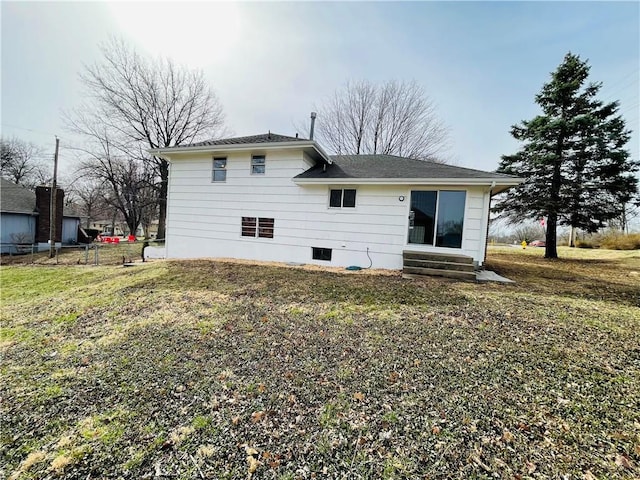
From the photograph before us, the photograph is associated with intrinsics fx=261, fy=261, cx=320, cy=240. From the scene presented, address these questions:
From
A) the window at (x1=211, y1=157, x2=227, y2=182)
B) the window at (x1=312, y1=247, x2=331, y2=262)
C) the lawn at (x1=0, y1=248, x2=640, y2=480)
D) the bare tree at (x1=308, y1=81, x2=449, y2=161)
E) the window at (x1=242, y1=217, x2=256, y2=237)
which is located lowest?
the lawn at (x1=0, y1=248, x2=640, y2=480)

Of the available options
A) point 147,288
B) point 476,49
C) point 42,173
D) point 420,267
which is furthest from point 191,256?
point 42,173

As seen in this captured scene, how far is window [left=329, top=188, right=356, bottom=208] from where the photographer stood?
9.05 meters

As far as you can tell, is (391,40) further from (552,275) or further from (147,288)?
(147,288)

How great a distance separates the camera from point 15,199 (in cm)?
1775

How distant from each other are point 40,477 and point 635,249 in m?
27.0

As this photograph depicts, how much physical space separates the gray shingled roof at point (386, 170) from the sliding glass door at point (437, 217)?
594 mm

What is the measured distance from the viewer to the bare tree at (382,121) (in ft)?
65.1

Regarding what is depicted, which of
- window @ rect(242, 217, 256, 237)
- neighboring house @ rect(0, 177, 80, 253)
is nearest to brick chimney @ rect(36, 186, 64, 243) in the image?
neighboring house @ rect(0, 177, 80, 253)

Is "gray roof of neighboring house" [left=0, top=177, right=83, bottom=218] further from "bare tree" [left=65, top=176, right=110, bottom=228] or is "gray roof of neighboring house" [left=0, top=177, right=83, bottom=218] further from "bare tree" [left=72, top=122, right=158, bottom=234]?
"bare tree" [left=65, top=176, right=110, bottom=228]

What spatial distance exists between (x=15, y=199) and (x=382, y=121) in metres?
26.6

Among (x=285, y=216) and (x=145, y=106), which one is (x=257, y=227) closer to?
(x=285, y=216)

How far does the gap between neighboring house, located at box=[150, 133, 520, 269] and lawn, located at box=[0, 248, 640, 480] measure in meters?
3.30

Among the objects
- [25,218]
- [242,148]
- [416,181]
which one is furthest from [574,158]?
[25,218]

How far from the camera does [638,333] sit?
3.84m
